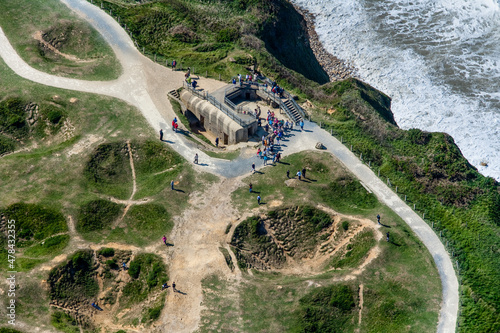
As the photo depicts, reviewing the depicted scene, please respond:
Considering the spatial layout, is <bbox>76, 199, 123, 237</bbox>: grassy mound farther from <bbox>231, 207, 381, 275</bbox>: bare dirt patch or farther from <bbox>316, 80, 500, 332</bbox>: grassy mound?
<bbox>316, 80, 500, 332</bbox>: grassy mound

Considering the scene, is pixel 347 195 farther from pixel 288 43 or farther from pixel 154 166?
pixel 288 43

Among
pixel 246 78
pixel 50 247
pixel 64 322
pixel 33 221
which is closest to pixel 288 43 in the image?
pixel 246 78

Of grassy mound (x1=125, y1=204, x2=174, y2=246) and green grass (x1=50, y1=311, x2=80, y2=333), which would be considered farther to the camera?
grassy mound (x1=125, y1=204, x2=174, y2=246)

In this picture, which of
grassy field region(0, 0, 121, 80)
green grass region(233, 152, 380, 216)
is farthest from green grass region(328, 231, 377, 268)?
grassy field region(0, 0, 121, 80)

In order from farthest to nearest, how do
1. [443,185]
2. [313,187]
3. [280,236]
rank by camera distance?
1. [443,185]
2. [313,187]
3. [280,236]

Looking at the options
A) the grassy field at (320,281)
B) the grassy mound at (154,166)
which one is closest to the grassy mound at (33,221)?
the grassy mound at (154,166)

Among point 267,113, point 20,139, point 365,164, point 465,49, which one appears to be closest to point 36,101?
point 20,139

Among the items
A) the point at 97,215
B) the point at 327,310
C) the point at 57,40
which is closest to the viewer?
the point at 327,310
